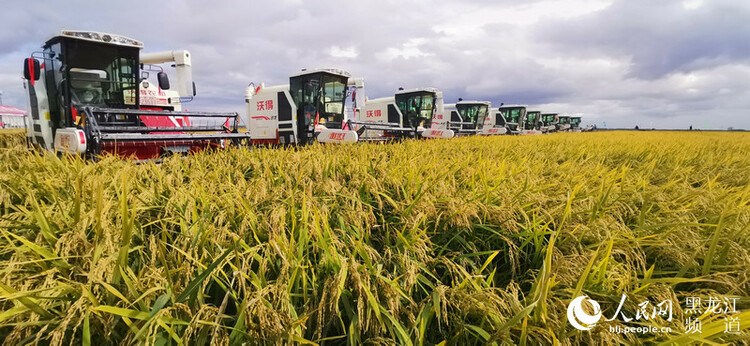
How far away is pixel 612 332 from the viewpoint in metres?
1.15

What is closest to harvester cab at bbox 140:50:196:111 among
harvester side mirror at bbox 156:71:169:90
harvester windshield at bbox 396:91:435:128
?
harvester side mirror at bbox 156:71:169:90

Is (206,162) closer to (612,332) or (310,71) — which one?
(612,332)

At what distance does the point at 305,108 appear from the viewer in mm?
10445

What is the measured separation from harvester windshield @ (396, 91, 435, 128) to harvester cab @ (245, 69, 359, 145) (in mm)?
6589

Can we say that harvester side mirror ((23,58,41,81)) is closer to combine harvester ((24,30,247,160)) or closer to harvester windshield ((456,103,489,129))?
combine harvester ((24,30,247,160))

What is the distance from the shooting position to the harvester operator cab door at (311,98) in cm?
1034

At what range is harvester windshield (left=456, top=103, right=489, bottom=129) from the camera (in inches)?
867

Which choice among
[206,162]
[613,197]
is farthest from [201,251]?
[613,197]

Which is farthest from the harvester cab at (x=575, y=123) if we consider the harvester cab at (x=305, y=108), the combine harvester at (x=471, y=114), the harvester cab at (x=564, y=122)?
the harvester cab at (x=305, y=108)

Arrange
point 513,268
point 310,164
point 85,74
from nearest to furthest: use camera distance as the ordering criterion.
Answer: point 513,268 → point 310,164 → point 85,74

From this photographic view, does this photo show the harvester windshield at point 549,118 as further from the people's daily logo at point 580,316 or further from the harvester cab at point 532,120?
the people's daily logo at point 580,316

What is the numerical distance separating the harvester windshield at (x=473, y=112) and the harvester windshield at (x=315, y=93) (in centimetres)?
1376

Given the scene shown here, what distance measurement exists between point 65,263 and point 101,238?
217 millimetres

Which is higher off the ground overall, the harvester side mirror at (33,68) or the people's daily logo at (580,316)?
the harvester side mirror at (33,68)
